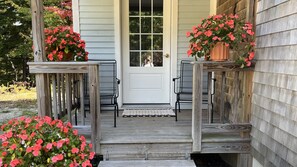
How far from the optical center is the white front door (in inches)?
164

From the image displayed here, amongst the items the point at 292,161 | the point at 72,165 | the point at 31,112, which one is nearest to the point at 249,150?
the point at 292,161

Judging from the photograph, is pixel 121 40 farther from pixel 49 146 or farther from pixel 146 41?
pixel 49 146

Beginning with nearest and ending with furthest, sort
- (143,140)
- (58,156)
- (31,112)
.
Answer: (58,156)
(143,140)
(31,112)

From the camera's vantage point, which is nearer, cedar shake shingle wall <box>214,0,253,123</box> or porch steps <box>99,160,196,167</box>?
porch steps <box>99,160,196,167</box>

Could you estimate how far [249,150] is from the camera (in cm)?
276

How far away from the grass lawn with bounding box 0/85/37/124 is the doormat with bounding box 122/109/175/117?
2488 millimetres

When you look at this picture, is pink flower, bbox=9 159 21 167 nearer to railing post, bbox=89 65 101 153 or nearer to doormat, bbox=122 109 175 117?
railing post, bbox=89 65 101 153

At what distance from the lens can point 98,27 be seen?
4.07m

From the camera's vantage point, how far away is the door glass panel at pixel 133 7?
4152 mm

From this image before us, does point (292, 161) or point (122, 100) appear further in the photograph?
point (122, 100)

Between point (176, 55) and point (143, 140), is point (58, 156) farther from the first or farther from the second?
point (176, 55)

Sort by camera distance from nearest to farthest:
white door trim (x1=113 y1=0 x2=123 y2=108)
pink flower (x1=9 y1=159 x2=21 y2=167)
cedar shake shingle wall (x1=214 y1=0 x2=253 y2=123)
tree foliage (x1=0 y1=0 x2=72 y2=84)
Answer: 1. pink flower (x1=9 y1=159 x2=21 y2=167)
2. cedar shake shingle wall (x1=214 y1=0 x2=253 y2=123)
3. white door trim (x1=113 y1=0 x2=123 y2=108)
4. tree foliage (x1=0 y1=0 x2=72 y2=84)

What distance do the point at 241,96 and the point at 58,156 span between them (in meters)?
2.19

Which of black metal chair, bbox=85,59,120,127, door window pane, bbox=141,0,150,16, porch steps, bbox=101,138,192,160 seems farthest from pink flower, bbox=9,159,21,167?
door window pane, bbox=141,0,150,16
